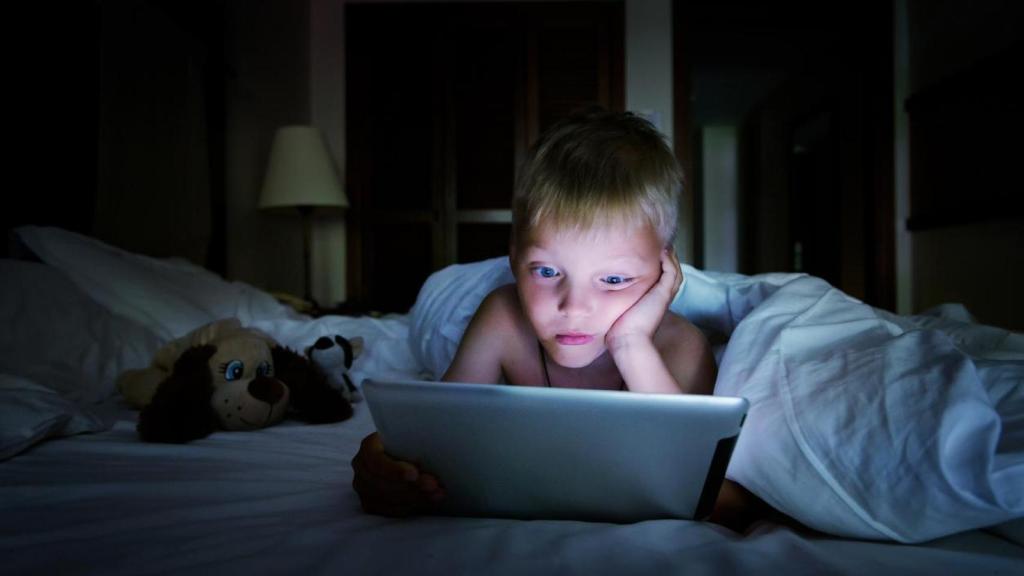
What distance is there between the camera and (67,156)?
166 centimetres

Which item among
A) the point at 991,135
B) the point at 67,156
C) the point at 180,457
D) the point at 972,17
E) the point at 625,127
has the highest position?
the point at 972,17

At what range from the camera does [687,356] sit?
0.77m

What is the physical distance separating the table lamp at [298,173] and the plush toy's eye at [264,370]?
5.46 ft

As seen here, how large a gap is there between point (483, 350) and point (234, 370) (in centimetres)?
44

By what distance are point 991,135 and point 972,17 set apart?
1.86 feet

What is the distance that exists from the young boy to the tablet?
19 centimetres

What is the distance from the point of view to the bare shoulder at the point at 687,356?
2.48 ft

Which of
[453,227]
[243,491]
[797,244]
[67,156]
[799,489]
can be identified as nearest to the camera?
[799,489]

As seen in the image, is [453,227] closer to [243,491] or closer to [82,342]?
[82,342]

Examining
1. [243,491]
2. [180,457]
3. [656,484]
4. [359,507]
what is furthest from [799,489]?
[180,457]

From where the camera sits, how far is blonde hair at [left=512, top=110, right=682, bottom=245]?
2.29ft

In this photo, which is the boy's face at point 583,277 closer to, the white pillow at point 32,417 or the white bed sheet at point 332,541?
the white bed sheet at point 332,541

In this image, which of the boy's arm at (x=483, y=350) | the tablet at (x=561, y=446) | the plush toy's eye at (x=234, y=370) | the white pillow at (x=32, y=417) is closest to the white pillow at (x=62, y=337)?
the white pillow at (x=32, y=417)

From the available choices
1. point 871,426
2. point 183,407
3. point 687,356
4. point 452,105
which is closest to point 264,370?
point 183,407
